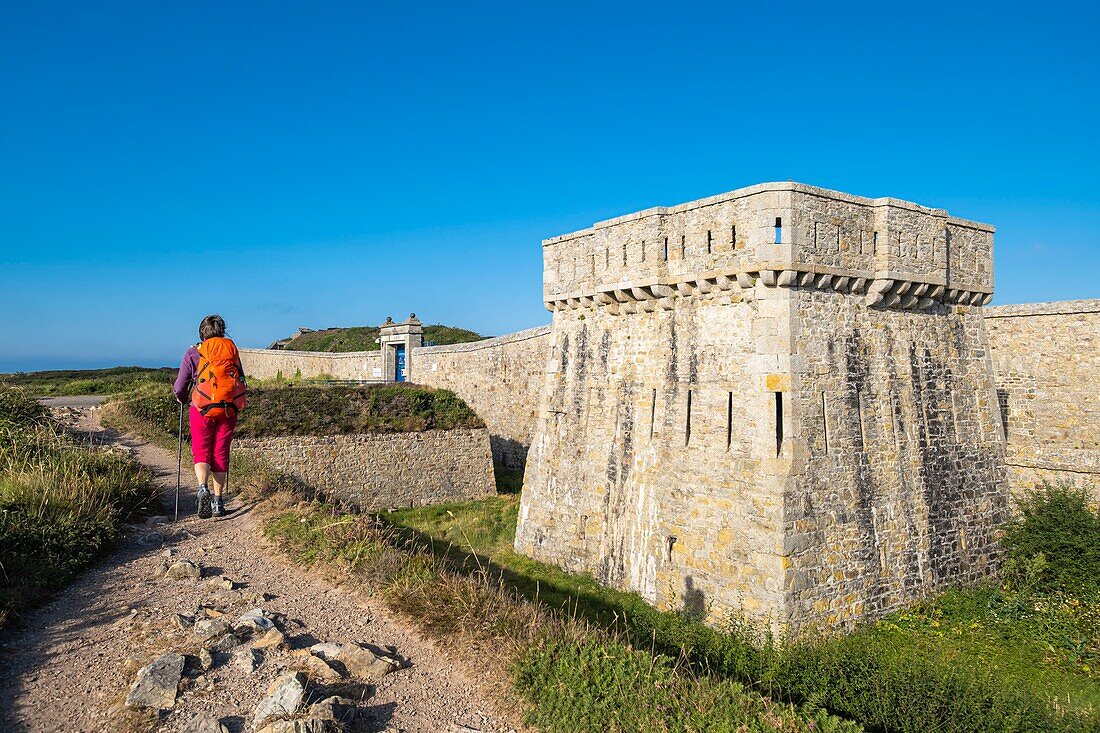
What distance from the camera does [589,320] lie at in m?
13.2

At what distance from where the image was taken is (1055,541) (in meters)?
10.7

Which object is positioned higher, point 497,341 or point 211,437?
point 497,341

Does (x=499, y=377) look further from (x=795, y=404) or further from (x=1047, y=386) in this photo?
(x=1047, y=386)

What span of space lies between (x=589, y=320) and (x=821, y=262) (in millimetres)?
4826

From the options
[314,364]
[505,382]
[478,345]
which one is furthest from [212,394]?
[314,364]

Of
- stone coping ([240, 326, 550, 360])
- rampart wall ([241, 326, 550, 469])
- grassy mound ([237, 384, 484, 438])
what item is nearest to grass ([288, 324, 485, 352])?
stone coping ([240, 326, 550, 360])

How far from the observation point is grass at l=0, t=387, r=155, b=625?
5770mm

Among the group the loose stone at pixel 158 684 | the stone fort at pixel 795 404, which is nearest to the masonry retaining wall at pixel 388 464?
the stone fort at pixel 795 404

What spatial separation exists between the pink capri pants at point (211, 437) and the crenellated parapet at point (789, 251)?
699 centimetres

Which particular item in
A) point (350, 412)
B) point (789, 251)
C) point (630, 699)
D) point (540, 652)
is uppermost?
point (789, 251)

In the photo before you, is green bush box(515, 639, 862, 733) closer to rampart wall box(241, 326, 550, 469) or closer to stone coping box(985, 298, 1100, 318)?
stone coping box(985, 298, 1100, 318)

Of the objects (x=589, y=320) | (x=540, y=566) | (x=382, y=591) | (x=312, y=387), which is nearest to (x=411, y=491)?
(x=312, y=387)

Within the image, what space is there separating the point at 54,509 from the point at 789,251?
9.63 metres

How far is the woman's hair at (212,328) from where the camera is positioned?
25.4 ft
